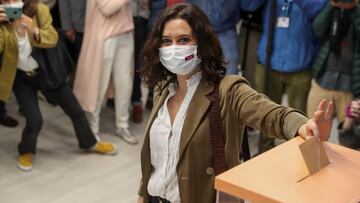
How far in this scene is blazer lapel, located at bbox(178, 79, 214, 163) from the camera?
6.48 ft

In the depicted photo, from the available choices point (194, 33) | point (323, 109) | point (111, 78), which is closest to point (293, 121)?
point (323, 109)

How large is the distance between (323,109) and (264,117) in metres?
0.27

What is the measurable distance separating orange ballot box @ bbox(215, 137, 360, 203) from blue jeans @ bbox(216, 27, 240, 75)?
2.63 metres

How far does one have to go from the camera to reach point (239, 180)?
1373mm

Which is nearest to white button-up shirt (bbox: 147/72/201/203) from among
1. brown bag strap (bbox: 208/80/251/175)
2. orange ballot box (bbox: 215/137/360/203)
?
brown bag strap (bbox: 208/80/251/175)

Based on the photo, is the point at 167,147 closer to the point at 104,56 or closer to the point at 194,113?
the point at 194,113

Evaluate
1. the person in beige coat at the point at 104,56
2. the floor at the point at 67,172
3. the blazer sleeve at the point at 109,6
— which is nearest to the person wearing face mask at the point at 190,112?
the floor at the point at 67,172

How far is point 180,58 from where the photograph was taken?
2.04m

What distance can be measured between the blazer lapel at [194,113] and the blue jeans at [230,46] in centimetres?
209

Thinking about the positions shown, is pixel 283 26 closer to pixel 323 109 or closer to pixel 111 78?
pixel 111 78

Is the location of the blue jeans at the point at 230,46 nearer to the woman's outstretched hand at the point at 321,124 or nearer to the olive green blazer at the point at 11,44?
the olive green blazer at the point at 11,44

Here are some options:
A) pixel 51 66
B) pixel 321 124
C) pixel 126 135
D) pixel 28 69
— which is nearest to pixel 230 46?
pixel 126 135

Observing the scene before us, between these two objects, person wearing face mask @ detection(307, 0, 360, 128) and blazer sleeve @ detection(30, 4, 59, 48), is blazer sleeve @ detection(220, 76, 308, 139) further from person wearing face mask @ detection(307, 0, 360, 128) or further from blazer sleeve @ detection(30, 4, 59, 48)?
blazer sleeve @ detection(30, 4, 59, 48)

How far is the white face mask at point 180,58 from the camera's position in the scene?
6.72 ft
